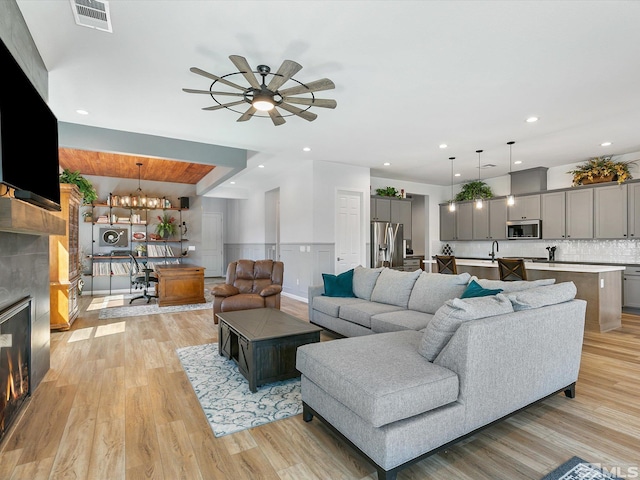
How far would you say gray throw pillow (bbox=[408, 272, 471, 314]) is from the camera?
11.1 ft

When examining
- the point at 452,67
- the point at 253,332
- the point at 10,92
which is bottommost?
the point at 253,332

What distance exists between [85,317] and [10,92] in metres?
4.69

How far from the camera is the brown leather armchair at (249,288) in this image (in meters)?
4.56

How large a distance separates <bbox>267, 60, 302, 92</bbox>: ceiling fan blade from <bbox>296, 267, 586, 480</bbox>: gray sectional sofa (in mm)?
1937

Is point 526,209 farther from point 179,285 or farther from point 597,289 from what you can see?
point 179,285

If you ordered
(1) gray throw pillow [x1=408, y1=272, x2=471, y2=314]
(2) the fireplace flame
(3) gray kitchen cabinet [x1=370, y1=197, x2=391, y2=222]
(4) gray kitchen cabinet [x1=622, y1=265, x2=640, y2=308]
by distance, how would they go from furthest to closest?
(3) gray kitchen cabinet [x1=370, y1=197, x2=391, y2=222] < (4) gray kitchen cabinet [x1=622, y1=265, x2=640, y2=308] < (1) gray throw pillow [x1=408, y1=272, x2=471, y2=314] < (2) the fireplace flame

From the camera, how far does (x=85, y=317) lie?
17.9 ft

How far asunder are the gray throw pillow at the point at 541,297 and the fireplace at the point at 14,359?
3204 mm

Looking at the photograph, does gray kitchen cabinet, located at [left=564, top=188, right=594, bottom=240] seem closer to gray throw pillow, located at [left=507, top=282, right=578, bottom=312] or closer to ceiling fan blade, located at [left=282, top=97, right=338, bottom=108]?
gray throw pillow, located at [left=507, top=282, right=578, bottom=312]

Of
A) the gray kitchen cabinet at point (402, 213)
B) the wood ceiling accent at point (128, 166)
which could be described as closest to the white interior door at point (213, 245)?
the wood ceiling accent at point (128, 166)

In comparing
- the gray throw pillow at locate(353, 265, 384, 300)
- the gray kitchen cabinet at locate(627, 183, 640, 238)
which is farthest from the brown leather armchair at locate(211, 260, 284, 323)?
the gray kitchen cabinet at locate(627, 183, 640, 238)

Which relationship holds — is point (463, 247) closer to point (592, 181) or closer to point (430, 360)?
point (592, 181)

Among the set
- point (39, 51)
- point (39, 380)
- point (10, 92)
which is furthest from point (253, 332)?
point (39, 51)

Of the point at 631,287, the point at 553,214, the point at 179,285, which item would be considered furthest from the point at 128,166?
the point at 631,287
